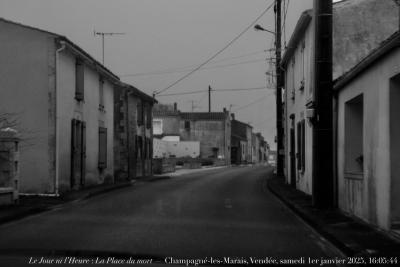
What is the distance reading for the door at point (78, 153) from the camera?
24.2 m

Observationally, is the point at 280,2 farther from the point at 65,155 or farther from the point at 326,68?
the point at 326,68

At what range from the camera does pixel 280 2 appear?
3441 centimetres

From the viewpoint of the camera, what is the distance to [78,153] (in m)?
25.2

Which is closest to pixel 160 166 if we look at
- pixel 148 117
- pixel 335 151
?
pixel 148 117

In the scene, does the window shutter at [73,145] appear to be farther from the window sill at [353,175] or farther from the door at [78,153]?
the window sill at [353,175]

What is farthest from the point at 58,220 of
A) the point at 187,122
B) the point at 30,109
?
the point at 187,122

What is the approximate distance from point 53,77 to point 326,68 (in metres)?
10.3

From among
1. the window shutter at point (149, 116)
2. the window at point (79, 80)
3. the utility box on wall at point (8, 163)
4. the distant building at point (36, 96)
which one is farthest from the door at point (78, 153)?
the window shutter at point (149, 116)

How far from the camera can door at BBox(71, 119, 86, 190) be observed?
24208 mm

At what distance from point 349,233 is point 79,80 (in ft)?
51.7

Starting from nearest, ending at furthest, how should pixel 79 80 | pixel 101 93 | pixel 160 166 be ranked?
pixel 79 80, pixel 101 93, pixel 160 166

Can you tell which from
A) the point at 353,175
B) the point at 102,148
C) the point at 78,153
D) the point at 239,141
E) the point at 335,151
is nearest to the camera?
the point at 353,175

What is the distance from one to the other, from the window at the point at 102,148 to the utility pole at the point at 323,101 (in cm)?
1591

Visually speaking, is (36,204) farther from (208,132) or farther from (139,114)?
(208,132)
